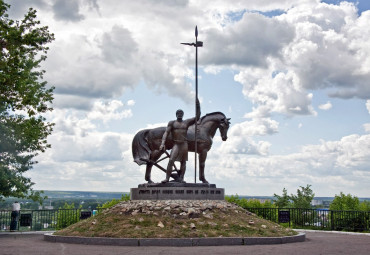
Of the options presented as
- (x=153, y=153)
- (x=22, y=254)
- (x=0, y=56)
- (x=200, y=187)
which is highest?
(x=0, y=56)

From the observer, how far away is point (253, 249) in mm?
15219

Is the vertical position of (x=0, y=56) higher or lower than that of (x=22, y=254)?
higher

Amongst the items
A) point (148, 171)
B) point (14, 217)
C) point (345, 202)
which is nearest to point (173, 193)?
point (148, 171)

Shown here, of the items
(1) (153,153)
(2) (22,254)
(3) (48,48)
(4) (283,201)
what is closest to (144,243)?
(2) (22,254)

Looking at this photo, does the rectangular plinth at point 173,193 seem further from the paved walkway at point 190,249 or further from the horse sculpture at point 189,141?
the paved walkway at point 190,249

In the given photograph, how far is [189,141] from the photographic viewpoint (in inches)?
858

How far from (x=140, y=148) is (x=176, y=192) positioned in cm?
329

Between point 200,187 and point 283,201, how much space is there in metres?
19.3

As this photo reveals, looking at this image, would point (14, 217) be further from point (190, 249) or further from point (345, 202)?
point (345, 202)

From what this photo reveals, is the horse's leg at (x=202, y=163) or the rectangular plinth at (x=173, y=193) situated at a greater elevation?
the horse's leg at (x=202, y=163)

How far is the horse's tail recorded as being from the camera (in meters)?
22.2

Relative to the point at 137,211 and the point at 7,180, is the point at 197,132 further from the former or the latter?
the point at 7,180

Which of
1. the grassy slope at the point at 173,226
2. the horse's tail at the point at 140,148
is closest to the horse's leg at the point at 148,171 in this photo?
the horse's tail at the point at 140,148

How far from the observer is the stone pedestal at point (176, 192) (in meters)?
19.9
